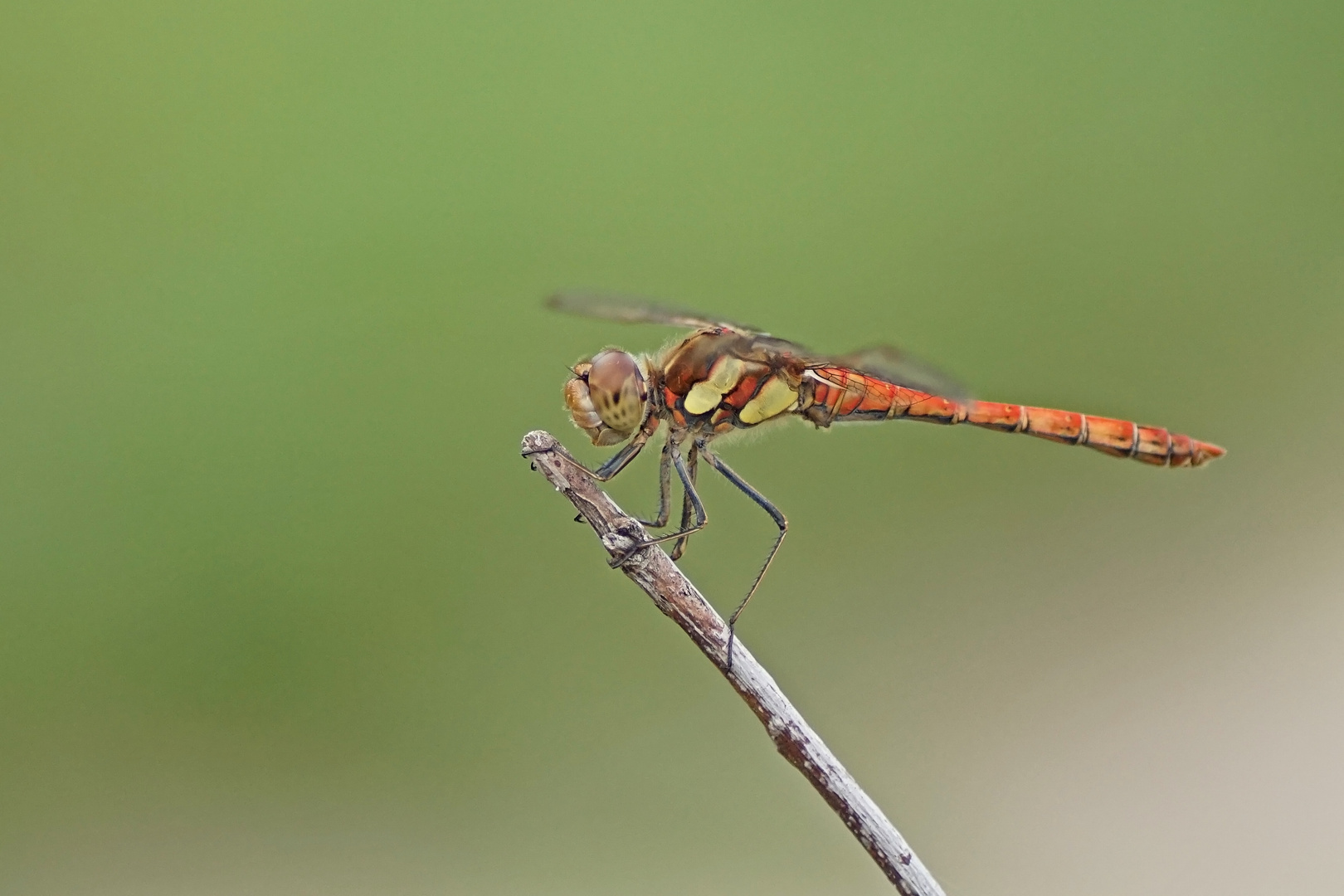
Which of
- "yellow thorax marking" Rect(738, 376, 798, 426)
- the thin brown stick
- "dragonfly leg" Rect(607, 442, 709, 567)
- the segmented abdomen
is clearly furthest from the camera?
the segmented abdomen

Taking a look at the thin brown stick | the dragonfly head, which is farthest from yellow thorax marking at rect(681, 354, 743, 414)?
the thin brown stick

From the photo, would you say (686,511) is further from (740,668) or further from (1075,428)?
(1075,428)

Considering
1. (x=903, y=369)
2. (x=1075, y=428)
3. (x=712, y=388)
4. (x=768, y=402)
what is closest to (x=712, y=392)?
(x=712, y=388)

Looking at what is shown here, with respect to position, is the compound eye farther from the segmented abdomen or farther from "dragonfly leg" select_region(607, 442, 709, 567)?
the segmented abdomen

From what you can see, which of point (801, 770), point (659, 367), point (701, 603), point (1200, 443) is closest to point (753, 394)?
point (659, 367)

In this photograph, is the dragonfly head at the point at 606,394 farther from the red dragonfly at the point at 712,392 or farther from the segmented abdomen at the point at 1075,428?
the segmented abdomen at the point at 1075,428
